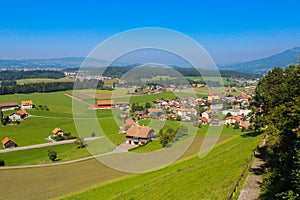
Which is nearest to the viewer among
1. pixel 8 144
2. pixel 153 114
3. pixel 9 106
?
pixel 153 114

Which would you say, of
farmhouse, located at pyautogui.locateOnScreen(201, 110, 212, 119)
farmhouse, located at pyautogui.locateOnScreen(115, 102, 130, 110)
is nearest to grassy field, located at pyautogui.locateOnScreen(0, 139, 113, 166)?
farmhouse, located at pyautogui.locateOnScreen(115, 102, 130, 110)

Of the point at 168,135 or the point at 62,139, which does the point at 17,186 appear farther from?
the point at 62,139

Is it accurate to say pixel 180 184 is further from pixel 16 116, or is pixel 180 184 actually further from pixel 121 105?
pixel 16 116

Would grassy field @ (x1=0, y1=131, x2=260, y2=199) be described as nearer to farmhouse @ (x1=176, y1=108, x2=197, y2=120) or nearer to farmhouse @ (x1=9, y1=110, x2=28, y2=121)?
farmhouse @ (x1=176, y1=108, x2=197, y2=120)

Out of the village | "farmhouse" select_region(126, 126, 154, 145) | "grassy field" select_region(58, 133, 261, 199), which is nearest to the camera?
"grassy field" select_region(58, 133, 261, 199)

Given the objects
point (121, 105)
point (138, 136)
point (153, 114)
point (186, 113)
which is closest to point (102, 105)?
point (153, 114)
